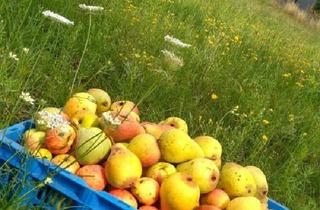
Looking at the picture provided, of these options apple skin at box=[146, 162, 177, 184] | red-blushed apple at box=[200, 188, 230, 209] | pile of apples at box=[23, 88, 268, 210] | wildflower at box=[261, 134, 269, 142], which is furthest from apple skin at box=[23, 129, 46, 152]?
wildflower at box=[261, 134, 269, 142]

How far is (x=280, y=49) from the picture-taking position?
7.46m

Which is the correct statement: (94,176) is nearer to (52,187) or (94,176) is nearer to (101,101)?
(52,187)

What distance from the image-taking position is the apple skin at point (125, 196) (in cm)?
261

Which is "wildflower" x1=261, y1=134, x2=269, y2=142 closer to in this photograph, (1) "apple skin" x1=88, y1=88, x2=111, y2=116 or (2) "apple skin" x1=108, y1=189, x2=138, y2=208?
(1) "apple skin" x1=88, y1=88, x2=111, y2=116

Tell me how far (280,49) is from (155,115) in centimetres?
362

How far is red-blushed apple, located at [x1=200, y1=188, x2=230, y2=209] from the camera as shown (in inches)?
110

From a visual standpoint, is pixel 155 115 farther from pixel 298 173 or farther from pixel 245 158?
pixel 298 173

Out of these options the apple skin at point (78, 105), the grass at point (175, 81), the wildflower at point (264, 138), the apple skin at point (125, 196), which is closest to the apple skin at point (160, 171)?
the apple skin at point (125, 196)

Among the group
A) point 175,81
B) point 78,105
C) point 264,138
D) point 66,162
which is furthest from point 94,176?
point 175,81

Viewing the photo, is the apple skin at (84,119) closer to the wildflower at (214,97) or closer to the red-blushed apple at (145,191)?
the red-blushed apple at (145,191)

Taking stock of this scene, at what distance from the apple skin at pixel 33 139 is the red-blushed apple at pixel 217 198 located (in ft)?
2.62

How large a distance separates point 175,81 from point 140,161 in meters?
1.98

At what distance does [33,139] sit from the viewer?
263cm

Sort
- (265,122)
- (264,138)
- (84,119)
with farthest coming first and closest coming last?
(265,122) < (264,138) < (84,119)
